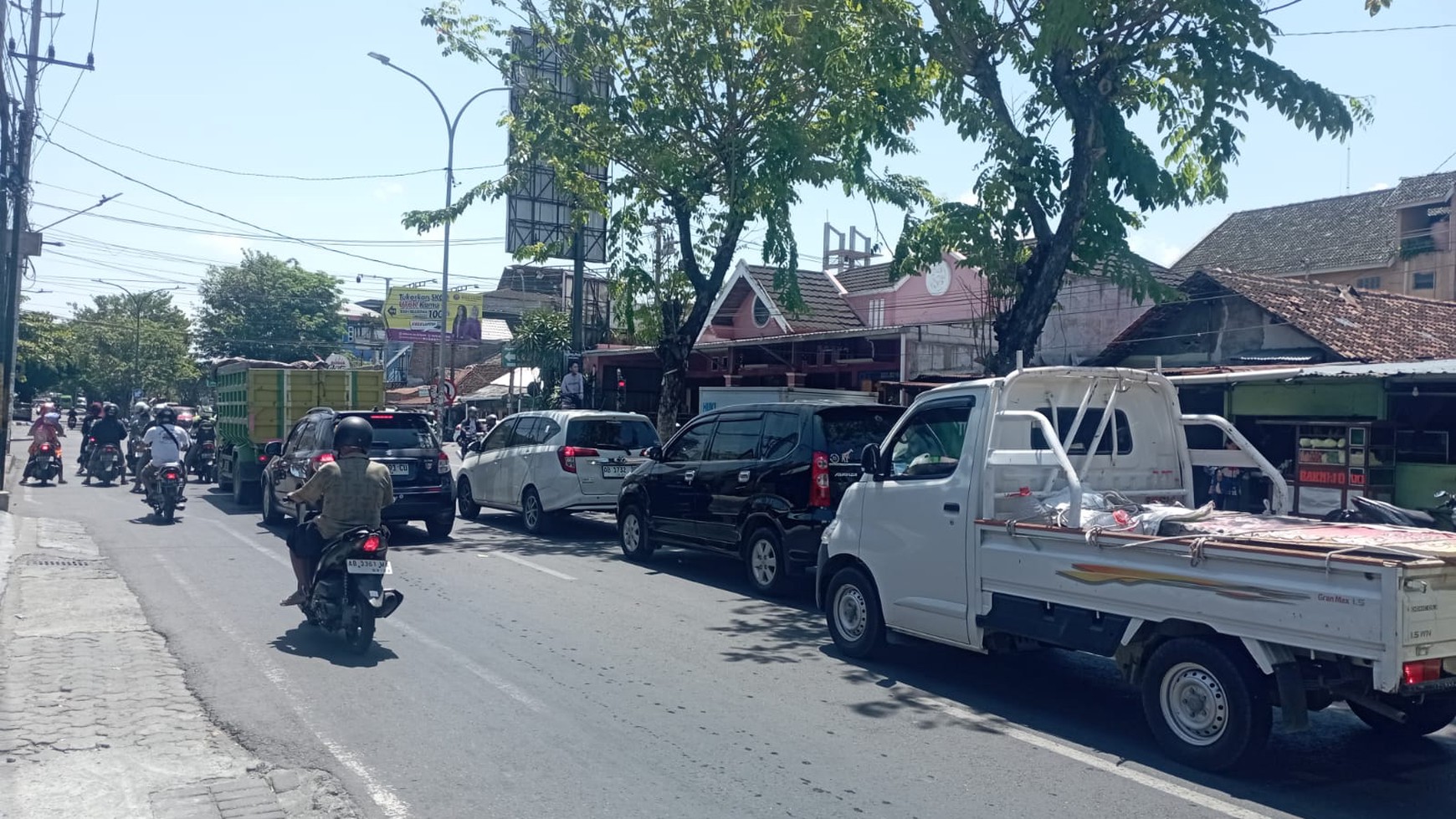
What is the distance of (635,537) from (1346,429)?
857 cm

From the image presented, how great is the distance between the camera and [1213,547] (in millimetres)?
5574

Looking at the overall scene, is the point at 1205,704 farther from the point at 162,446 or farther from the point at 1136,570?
the point at 162,446

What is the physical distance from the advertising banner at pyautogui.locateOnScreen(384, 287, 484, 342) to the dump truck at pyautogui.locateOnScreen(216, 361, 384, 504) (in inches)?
1392

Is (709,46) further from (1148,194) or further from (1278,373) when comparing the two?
(1278,373)

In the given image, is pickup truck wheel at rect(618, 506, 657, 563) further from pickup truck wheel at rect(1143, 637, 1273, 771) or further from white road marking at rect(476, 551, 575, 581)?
pickup truck wheel at rect(1143, 637, 1273, 771)

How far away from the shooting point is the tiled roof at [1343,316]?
17.2 metres

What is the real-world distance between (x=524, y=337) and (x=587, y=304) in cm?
268

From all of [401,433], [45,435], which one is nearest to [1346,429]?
[401,433]

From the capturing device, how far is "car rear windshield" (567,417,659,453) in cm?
1496

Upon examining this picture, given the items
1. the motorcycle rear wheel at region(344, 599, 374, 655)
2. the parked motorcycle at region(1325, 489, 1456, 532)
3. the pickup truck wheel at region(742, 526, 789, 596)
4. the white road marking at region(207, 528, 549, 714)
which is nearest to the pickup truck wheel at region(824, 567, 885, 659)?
the pickup truck wheel at region(742, 526, 789, 596)

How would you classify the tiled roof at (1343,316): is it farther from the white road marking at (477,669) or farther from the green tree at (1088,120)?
the white road marking at (477,669)

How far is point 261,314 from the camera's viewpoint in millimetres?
58125

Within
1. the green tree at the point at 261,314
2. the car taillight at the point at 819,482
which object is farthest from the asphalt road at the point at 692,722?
the green tree at the point at 261,314

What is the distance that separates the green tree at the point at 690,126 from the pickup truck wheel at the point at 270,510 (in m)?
5.42
